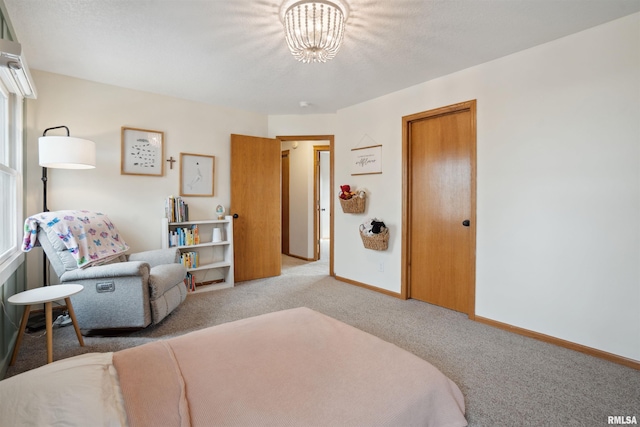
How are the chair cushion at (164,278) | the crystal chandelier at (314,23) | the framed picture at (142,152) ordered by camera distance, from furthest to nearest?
1. the framed picture at (142,152)
2. the chair cushion at (164,278)
3. the crystal chandelier at (314,23)

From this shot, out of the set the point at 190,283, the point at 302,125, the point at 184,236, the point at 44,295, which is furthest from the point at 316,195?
the point at 44,295

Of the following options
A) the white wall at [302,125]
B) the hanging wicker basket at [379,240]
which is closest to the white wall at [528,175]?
the hanging wicker basket at [379,240]

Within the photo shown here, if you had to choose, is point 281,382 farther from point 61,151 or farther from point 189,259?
point 189,259

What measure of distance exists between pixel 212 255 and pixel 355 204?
6.56 ft

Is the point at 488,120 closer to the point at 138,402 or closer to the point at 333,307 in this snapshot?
the point at 333,307

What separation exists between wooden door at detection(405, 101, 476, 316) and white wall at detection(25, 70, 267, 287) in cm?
247

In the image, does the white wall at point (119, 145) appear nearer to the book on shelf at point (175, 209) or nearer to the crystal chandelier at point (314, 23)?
the book on shelf at point (175, 209)

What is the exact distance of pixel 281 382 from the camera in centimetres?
100

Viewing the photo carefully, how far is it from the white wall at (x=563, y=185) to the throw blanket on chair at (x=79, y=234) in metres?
3.40

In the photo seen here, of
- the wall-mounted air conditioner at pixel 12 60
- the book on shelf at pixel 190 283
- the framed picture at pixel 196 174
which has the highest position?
the wall-mounted air conditioner at pixel 12 60

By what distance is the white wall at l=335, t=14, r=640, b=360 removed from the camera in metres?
2.11

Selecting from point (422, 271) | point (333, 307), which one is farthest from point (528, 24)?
point (333, 307)

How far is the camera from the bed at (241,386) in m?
0.79

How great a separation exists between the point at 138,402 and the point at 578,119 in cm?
307
